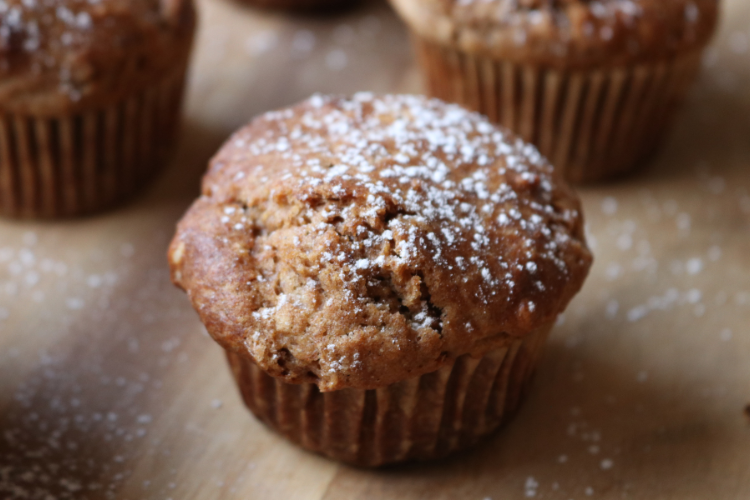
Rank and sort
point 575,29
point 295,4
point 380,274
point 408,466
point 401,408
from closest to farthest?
1. point 380,274
2. point 401,408
3. point 408,466
4. point 575,29
5. point 295,4

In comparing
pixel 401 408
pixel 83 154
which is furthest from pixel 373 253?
pixel 83 154

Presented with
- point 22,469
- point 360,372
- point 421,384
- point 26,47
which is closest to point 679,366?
point 421,384

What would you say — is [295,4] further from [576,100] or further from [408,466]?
[408,466]

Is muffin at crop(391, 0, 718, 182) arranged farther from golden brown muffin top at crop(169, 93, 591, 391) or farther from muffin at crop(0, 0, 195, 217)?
muffin at crop(0, 0, 195, 217)

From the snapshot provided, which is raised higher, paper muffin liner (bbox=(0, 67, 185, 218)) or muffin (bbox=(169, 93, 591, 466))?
muffin (bbox=(169, 93, 591, 466))

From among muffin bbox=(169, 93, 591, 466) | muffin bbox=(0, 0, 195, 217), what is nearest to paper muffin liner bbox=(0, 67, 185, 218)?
muffin bbox=(0, 0, 195, 217)

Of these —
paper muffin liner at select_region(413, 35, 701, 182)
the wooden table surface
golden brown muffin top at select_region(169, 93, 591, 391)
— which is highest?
golden brown muffin top at select_region(169, 93, 591, 391)

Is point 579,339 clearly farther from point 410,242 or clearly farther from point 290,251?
point 290,251
